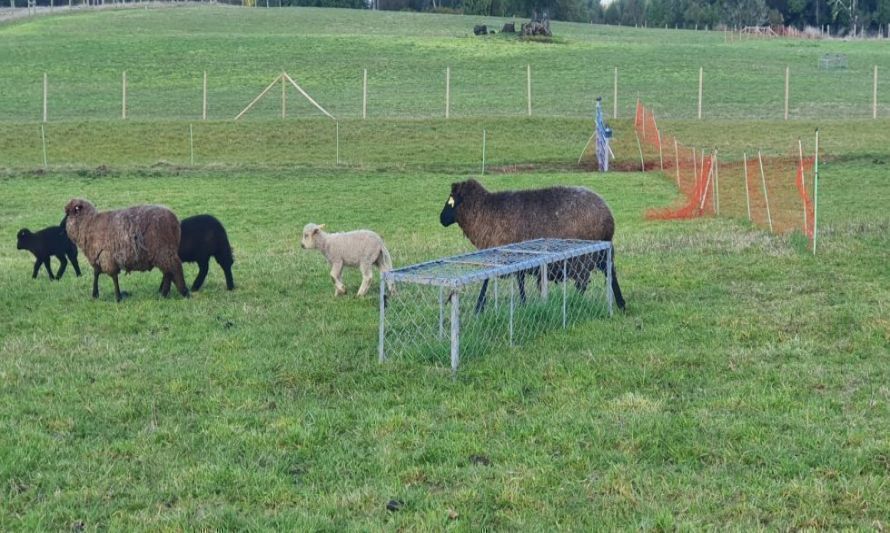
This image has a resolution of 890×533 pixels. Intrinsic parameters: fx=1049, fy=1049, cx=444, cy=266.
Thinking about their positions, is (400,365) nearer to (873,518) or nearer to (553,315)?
(553,315)

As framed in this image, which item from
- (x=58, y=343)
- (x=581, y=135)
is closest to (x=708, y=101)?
(x=581, y=135)

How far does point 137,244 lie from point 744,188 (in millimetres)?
16191

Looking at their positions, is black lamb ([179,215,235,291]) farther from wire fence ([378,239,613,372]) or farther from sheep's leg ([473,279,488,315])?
sheep's leg ([473,279,488,315])

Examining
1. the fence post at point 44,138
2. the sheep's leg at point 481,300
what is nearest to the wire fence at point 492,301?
the sheep's leg at point 481,300

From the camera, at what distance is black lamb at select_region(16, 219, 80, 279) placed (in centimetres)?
1522

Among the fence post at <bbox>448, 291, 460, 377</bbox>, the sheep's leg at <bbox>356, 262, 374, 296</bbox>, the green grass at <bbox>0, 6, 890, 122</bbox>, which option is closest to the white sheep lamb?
the sheep's leg at <bbox>356, 262, 374, 296</bbox>

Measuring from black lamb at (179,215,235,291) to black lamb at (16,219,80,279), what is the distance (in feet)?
8.87

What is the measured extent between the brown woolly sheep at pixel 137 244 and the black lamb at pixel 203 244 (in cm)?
37

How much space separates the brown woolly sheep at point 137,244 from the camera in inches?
507

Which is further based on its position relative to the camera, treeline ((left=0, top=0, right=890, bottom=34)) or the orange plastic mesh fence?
treeline ((left=0, top=0, right=890, bottom=34))

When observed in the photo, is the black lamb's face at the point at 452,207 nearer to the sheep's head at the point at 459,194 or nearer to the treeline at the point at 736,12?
the sheep's head at the point at 459,194

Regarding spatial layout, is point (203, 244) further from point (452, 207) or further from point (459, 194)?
point (459, 194)

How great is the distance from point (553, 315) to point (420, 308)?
78.9 inches

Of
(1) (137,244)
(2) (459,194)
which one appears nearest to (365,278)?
(2) (459,194)
